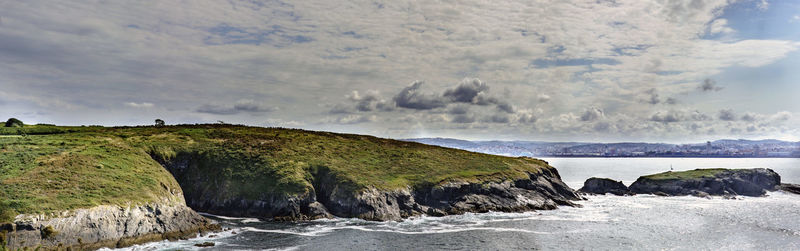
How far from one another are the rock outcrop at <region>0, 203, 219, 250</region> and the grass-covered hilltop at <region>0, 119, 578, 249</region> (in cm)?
165

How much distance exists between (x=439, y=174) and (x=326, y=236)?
38722 mm

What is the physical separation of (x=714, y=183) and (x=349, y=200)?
106989 mm

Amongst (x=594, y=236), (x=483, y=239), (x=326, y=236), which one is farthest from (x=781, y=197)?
(x=326, y=236)

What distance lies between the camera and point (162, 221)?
59.4 meters

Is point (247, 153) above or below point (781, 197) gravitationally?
above

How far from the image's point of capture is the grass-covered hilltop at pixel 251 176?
60528mm

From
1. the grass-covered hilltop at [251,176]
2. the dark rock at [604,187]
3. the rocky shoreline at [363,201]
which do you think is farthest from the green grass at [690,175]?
the rocky shoreline at [363,201]

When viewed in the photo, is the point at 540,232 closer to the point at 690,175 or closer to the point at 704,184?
the point at 704,184

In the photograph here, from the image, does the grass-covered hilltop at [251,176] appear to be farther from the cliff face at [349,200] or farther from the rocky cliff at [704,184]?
the rocky cliff at [704,184]

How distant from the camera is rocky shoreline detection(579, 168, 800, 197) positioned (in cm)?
11825

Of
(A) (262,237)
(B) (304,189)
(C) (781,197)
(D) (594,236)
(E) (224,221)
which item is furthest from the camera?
(C) (781,197)

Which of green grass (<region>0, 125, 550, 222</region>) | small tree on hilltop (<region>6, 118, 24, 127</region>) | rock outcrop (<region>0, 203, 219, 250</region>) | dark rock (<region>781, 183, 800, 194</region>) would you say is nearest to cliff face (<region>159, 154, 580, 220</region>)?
green grass (<region>0, 125, 550, 222</region>)

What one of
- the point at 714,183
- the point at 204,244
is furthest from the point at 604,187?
the point at 204,244

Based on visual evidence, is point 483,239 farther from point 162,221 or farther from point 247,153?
point 247,153
